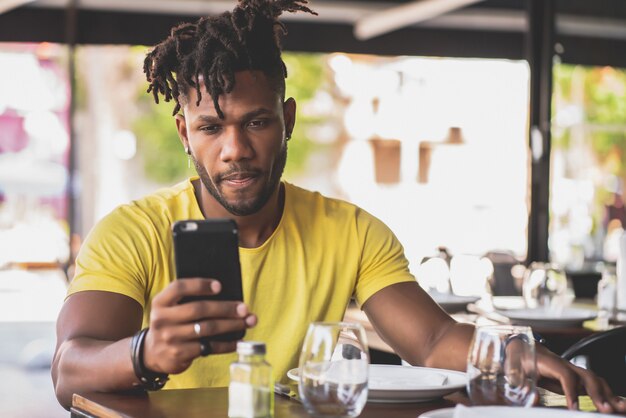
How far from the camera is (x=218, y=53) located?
2160 millimetres

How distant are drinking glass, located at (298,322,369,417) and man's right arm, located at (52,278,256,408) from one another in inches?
4.6

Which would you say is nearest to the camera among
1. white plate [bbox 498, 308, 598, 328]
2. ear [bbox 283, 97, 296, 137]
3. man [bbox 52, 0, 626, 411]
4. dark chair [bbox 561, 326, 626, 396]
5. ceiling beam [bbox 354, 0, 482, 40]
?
man [bbox 52, 0, 626, 411]

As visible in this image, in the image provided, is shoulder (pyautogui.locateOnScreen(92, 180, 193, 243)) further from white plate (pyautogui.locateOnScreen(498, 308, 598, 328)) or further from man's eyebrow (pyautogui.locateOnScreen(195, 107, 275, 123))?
white plate (pyautogui.locateOnScreen(498, 308, 598, 328))

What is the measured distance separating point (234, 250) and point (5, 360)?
6683mm

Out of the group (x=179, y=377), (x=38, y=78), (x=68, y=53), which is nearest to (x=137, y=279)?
(x=179, y=377)

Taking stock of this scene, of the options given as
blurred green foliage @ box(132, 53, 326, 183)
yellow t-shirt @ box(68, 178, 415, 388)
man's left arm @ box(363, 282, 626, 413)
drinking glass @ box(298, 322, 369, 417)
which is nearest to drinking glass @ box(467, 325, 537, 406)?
drinking glass @ box(298, 322, 369, 417)

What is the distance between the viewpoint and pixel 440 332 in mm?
2145

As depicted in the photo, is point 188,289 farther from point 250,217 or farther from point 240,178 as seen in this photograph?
point 250,217

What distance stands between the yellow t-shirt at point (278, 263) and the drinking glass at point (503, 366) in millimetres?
740

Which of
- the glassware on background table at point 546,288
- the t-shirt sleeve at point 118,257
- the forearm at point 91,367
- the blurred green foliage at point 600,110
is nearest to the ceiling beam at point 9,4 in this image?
the blurred green foliage at point 600,110

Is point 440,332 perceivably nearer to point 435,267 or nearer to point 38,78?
point 435,267

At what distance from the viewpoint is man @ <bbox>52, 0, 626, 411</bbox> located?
198 cm

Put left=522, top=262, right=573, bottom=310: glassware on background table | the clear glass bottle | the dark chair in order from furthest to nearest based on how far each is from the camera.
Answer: left=522, top=262, right=573, bottom=310: glassware on background table → the dark chair → the clear glass bottle

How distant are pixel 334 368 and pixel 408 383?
361 millimetres
